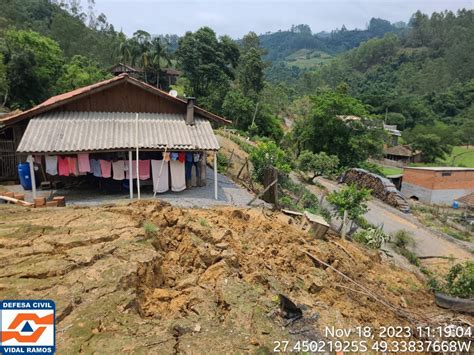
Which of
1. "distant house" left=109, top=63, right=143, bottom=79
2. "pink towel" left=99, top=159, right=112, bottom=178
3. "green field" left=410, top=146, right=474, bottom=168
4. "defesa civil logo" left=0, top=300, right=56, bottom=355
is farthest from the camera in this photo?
"green field" left=410, top=146, right=474, bottom=168

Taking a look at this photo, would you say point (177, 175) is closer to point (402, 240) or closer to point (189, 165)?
point (189, 165)

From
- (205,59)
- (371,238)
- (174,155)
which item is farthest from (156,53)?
(371,238)

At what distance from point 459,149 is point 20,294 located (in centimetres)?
6309

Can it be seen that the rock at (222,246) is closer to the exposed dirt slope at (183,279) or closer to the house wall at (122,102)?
the exposed dirt slope at (183,279)

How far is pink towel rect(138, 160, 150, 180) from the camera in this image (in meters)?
13.9

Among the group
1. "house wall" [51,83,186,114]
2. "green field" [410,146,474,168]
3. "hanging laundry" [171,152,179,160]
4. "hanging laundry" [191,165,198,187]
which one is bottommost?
"green field" [410,146,474,168]

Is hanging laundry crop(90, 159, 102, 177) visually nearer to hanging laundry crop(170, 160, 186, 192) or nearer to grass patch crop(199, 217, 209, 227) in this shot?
hanging laundry crop(170, 160, 186, 192)

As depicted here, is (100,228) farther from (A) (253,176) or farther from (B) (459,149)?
(B) (459,149)

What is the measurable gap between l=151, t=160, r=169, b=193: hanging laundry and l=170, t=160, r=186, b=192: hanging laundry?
0.22m

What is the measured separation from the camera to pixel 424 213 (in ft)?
81.4

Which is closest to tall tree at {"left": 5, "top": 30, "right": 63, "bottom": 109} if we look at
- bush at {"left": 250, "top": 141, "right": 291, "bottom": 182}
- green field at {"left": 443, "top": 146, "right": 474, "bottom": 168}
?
bush at {"left": 250, "top": 141, "right": 291, "bottom": 182}

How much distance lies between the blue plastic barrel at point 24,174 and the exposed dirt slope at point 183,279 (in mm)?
3449

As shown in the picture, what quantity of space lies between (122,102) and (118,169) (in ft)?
11.3

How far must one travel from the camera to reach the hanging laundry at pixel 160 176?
1393 centimetres
